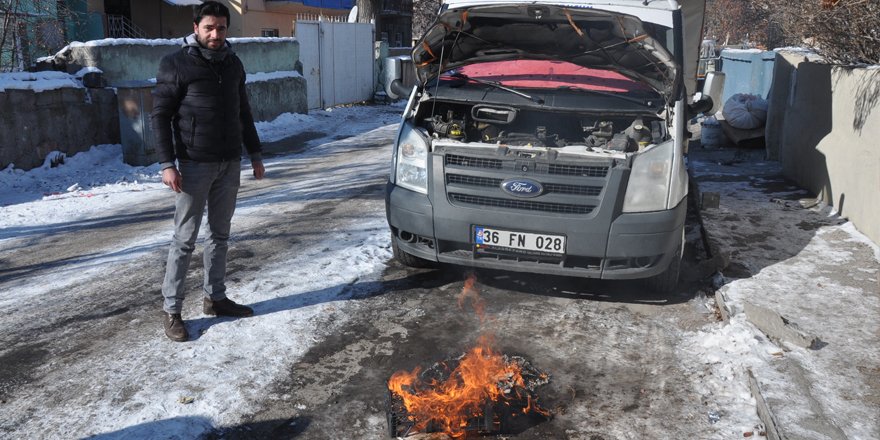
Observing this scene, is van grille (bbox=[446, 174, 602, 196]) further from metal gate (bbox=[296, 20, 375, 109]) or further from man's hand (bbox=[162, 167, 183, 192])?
metal gate (bbox=[296, 20, 375, 109])

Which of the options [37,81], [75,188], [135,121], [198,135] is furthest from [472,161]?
[37,81]

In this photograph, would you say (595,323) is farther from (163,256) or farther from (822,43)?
(822,43)

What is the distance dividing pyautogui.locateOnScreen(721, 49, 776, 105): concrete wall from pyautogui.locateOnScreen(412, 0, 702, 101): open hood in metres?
8.81

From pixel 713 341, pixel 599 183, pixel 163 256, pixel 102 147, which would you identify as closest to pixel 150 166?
pixel 102 147

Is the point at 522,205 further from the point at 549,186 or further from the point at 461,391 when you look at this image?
the point at 461,391

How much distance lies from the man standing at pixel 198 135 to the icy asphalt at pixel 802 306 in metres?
3.41

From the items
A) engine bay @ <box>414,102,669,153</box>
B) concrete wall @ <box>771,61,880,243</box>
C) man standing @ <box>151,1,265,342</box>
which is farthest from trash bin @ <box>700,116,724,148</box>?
man standing @ <box>151,1,265,342</box>

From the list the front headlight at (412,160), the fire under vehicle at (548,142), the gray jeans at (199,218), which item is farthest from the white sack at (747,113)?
the gray jeans at (199,218)

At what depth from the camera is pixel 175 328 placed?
14.8ft

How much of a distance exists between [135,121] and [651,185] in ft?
27.4

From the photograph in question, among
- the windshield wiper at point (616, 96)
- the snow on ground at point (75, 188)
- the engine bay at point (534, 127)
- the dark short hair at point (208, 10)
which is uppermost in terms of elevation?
the dark short hair at point (208, 10)

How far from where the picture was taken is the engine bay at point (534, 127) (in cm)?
536

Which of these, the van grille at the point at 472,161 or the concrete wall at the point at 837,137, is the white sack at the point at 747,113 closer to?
the concrete wall at the point at 837,137

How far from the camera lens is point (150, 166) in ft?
35.2
